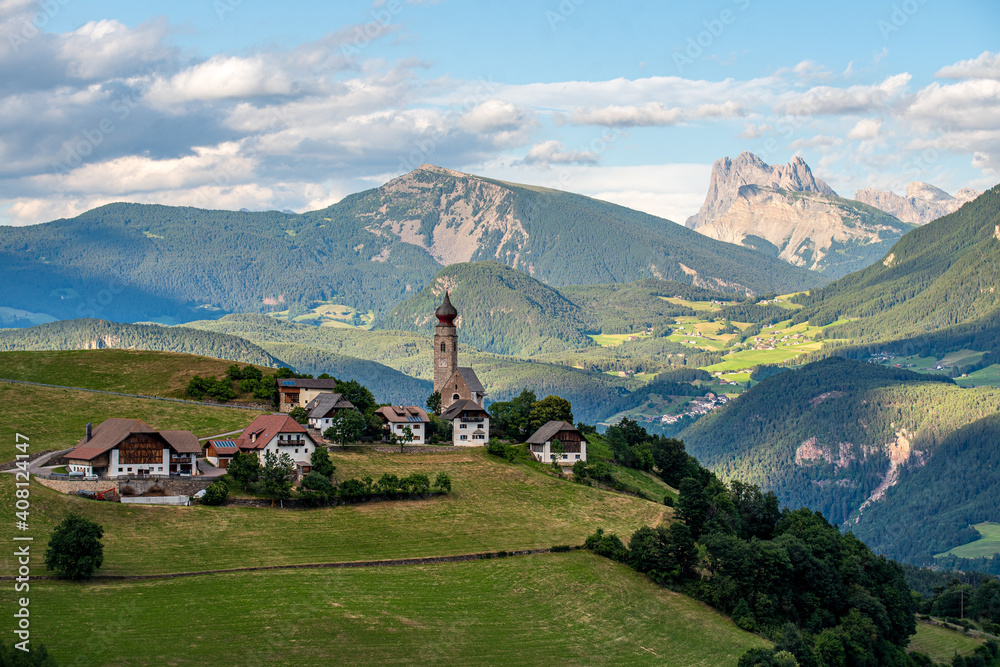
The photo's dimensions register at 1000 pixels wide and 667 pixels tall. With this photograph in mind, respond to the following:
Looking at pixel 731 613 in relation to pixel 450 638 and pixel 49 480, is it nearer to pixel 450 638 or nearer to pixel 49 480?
pixel 450 638

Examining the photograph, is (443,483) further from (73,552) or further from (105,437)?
(73,552)

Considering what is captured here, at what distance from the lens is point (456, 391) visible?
173 m

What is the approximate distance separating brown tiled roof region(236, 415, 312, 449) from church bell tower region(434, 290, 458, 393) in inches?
2122

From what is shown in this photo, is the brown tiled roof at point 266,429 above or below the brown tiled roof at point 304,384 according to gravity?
below

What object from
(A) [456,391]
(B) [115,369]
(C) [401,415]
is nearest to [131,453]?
(C) [401,415]

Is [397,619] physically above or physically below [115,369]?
below

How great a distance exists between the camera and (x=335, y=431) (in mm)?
141625

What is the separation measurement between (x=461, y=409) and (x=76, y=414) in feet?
180

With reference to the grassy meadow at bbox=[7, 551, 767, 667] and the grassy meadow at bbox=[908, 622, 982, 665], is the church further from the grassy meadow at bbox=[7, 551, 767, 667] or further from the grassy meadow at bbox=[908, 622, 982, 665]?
the grassy meadow at bbox=[908, 622, 982, 665]

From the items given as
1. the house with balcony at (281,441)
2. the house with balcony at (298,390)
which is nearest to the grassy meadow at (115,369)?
the house with balcony at (298,390)

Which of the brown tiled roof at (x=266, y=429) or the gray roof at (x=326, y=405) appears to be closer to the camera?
the brown tiled roof at (x=266, y=429)

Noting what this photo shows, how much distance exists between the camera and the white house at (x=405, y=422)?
497 feet

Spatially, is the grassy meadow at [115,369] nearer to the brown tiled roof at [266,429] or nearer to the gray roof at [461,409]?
the gray roof at [461,409]

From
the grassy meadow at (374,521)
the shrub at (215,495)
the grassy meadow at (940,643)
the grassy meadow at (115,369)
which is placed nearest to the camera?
the grassy meadow at (374,521)
